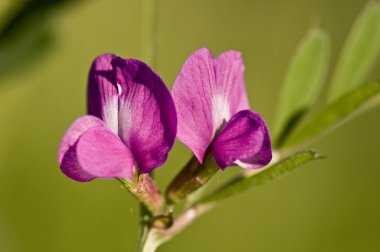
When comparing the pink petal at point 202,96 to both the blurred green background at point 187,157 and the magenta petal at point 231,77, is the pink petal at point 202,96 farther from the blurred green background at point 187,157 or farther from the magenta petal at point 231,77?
the blurred green background at point 187,157

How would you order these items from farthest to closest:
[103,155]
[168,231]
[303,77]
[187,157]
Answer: [187,157], [303,77], [168,231], [103,155]

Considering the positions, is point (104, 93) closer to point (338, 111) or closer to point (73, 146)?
point (73, 146)

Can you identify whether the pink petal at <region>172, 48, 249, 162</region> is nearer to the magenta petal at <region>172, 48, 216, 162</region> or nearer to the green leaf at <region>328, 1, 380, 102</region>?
the magenta petal at <region>172, 48, 216, 162</region>

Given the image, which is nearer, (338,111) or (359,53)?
(338,111)

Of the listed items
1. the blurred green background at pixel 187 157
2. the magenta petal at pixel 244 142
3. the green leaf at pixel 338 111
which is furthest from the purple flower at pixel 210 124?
the blurred green background at pixel 187 157

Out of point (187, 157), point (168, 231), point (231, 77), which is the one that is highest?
point (231, 77)

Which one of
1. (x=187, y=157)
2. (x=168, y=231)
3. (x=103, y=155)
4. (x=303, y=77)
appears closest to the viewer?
(x=103, y=155)

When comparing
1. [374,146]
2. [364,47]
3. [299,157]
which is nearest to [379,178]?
[374,146]

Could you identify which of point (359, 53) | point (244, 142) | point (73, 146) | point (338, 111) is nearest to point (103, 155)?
point (73, 146)

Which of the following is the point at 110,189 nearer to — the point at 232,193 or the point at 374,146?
the point at 374,146
